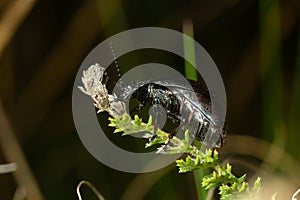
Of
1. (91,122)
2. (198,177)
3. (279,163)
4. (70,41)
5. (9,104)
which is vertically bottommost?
(279,163)

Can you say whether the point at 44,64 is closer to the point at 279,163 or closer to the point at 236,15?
the point at 236,15

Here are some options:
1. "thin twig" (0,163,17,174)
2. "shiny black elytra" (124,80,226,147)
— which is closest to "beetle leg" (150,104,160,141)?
"shiny black elytra" (124,80,226,147)

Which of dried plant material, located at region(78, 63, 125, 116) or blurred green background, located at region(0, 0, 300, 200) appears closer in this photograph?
dried plant material, located at region(78, 63, 125, 116)

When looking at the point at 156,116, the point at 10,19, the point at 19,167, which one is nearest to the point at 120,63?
the point at 10,19

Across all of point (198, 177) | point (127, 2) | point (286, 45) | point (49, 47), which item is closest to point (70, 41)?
point (49, 47)

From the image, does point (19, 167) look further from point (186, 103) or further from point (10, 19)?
point (186, 103)

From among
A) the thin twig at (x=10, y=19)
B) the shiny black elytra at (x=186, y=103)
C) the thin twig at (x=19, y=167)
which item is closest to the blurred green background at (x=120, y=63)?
the thin twig at (x=10, y=19)

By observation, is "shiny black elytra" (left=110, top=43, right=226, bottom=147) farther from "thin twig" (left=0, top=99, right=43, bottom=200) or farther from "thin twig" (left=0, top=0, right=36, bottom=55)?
"thin twig" (left=0, top=0, right=36, bottom=55)

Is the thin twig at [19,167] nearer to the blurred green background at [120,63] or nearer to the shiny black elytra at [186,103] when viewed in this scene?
the blurred green background at [120,63]
